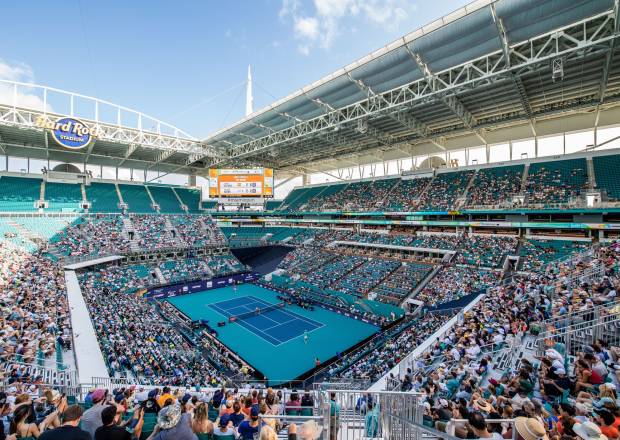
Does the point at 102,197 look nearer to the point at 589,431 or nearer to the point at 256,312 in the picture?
the point at 256,312

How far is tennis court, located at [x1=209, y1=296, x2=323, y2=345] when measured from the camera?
20.9 m

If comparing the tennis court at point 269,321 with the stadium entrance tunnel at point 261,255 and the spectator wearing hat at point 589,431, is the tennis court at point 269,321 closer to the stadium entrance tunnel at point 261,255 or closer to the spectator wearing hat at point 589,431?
the stadium entrance tunnel at point 261,255

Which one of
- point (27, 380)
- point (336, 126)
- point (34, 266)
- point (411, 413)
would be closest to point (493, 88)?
point (336, 126)

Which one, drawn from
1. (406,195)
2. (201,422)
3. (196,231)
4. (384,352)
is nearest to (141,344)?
(384,352)

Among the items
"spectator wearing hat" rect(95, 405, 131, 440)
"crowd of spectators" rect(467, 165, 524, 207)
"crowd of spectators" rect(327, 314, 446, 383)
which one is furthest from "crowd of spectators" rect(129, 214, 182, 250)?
"spectator wearing hat" rect(95, 405, 131, 440)

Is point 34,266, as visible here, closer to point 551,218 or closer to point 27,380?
point 27,380

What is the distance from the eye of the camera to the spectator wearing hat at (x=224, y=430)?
3705 millimetres

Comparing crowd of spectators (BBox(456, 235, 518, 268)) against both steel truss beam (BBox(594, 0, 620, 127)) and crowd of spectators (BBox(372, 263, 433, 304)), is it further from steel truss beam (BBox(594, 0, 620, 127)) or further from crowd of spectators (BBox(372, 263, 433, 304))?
steel truss beam (BBox(594, 0, 620, 127))

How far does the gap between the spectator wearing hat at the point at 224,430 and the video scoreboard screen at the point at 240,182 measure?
32.5 metres

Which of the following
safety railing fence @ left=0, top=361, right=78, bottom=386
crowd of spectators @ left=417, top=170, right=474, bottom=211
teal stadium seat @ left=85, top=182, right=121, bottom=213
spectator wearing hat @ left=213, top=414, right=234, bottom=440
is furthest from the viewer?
teal stadium seat @ left=85, top=182, right=121, bottom=213

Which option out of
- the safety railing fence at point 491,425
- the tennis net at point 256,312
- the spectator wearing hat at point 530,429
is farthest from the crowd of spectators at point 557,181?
the spectator wearing hat at point 530,429

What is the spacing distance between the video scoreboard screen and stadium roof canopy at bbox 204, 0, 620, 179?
2.52 metres

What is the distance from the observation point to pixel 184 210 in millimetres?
44281

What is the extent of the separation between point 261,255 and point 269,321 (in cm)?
1930
